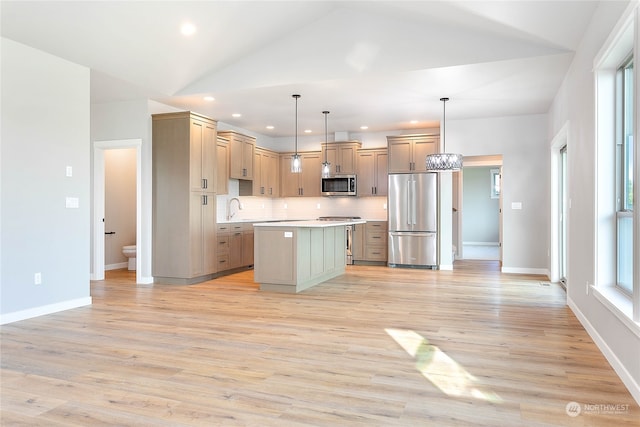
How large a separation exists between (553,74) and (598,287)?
2837mm

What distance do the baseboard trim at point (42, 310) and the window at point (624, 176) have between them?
5.24 metres

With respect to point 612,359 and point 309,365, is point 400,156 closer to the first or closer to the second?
point 612,359

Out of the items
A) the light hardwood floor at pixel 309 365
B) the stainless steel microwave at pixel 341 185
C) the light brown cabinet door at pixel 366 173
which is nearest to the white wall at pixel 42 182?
the light hardwood floor at pixel 309 365

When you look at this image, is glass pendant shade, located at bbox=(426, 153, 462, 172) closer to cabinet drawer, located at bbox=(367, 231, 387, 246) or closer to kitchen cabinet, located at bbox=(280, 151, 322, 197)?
cabinet drawer, located at bbox=(367, 231, 387, 246)

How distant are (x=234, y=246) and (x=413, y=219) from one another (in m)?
3.23

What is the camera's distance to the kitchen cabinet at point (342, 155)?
8742mm

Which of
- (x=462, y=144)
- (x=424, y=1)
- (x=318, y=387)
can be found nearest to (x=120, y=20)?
(x=424, y=1)

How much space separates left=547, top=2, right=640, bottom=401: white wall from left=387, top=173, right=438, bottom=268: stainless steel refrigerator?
2920mm

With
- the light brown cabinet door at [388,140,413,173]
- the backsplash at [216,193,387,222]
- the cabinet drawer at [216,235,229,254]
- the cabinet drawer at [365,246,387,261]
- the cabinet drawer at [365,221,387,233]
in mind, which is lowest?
the cabinet drawer at [365,246,387,261]

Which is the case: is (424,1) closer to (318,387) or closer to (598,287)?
(598,287)

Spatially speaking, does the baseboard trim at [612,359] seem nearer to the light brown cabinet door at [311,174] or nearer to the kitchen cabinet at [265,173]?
the light brown cabinet door at [311,174]

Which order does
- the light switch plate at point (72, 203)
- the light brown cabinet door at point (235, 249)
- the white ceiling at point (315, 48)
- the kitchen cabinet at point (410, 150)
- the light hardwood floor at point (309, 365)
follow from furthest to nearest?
1. the kitchen cabinet at point (410, 150)
2. the light brown cabinet door at point (235, 249)
3. the light switch plate at point (72, 203)
4. the white ceiling at point (315, 48)
5. the light hardwood floor at point (309, 365)

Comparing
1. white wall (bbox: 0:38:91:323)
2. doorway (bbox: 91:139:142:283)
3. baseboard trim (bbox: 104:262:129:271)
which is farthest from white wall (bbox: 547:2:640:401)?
baseboard trim (bbox: 104:262:129:271)

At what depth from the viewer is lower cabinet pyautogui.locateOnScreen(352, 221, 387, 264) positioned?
841cm
